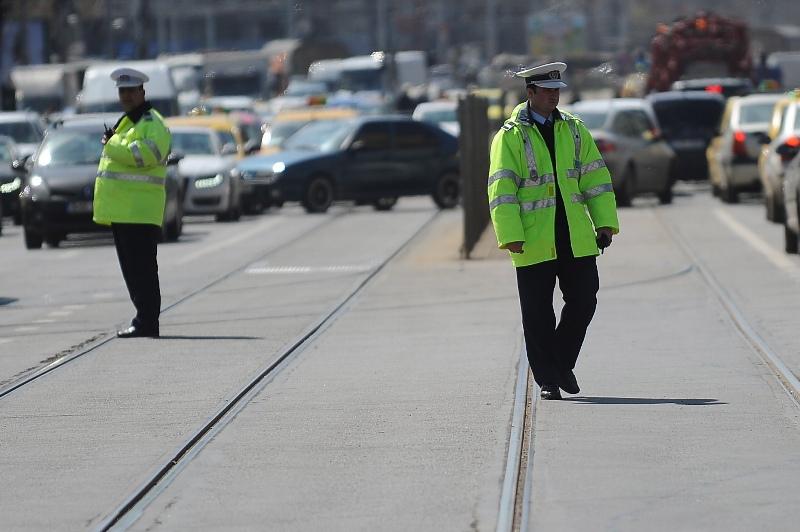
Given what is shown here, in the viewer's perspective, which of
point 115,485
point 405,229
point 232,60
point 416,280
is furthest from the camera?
point 232,60

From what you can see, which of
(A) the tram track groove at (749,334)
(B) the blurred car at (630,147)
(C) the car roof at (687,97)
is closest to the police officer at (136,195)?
(A) the tram track groove at (749,334)

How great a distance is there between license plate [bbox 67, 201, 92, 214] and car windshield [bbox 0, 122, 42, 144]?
12.0 meters

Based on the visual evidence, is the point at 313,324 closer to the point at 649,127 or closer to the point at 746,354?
the point at 746,354

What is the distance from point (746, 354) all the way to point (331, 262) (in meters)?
9.46

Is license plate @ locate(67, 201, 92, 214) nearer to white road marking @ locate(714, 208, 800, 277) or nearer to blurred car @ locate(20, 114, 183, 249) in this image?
blurred car @ locate(20, 114, 183, 249)

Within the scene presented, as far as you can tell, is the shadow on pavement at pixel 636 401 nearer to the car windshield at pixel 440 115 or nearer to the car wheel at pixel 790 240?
the car wheel at pixel 790 240

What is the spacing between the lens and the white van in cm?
4478

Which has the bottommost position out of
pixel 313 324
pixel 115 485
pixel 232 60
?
pixel 232 60

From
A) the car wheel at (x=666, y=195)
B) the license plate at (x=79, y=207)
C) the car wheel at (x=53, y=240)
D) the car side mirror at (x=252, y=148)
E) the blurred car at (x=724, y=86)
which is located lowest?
the blurred car at (x=724, y=86)

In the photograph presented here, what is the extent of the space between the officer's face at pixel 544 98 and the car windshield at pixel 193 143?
21142 millimetres

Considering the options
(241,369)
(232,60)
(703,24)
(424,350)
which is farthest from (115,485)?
(232,60)

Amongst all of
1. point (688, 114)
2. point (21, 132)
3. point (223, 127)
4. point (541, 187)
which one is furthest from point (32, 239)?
point (541, 187)

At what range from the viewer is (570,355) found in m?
10.3

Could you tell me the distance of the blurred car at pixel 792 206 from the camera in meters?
19.3
